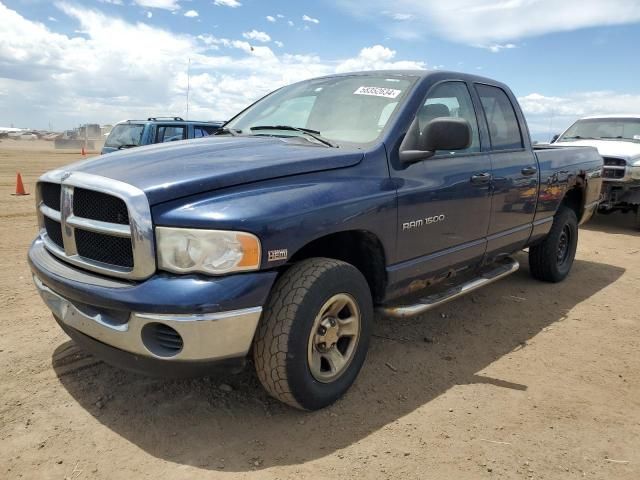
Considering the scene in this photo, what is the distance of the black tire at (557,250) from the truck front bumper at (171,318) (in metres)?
3.86

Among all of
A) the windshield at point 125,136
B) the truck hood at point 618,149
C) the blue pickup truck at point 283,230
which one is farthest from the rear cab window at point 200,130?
the blue pickup truck at point 283,230

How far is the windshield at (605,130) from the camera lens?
32.5ft

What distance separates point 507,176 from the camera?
4160mm

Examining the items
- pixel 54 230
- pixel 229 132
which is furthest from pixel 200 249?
pixel 229 132

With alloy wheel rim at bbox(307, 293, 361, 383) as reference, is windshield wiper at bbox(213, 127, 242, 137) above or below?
above

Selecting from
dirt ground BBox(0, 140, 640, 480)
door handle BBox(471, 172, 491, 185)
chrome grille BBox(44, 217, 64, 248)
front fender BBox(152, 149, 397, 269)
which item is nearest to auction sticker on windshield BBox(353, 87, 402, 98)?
front fender BBox(152, 149, 397, 269)

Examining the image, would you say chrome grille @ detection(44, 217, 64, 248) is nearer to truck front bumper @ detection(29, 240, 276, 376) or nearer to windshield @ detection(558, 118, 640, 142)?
truck front bumper @ detection(29, 240, 276, 376)

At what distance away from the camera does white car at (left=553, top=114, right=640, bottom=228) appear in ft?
28.9

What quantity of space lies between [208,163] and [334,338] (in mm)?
1147

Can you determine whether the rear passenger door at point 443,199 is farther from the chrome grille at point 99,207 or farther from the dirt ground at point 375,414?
the chrome grille at point 99,207

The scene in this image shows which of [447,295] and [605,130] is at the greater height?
[605,130]

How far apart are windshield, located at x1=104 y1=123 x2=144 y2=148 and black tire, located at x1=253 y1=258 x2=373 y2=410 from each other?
30.5ft

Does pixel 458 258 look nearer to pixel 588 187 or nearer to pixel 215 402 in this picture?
pixel 215 402

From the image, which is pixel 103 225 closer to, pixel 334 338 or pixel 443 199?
pixel 334 338
